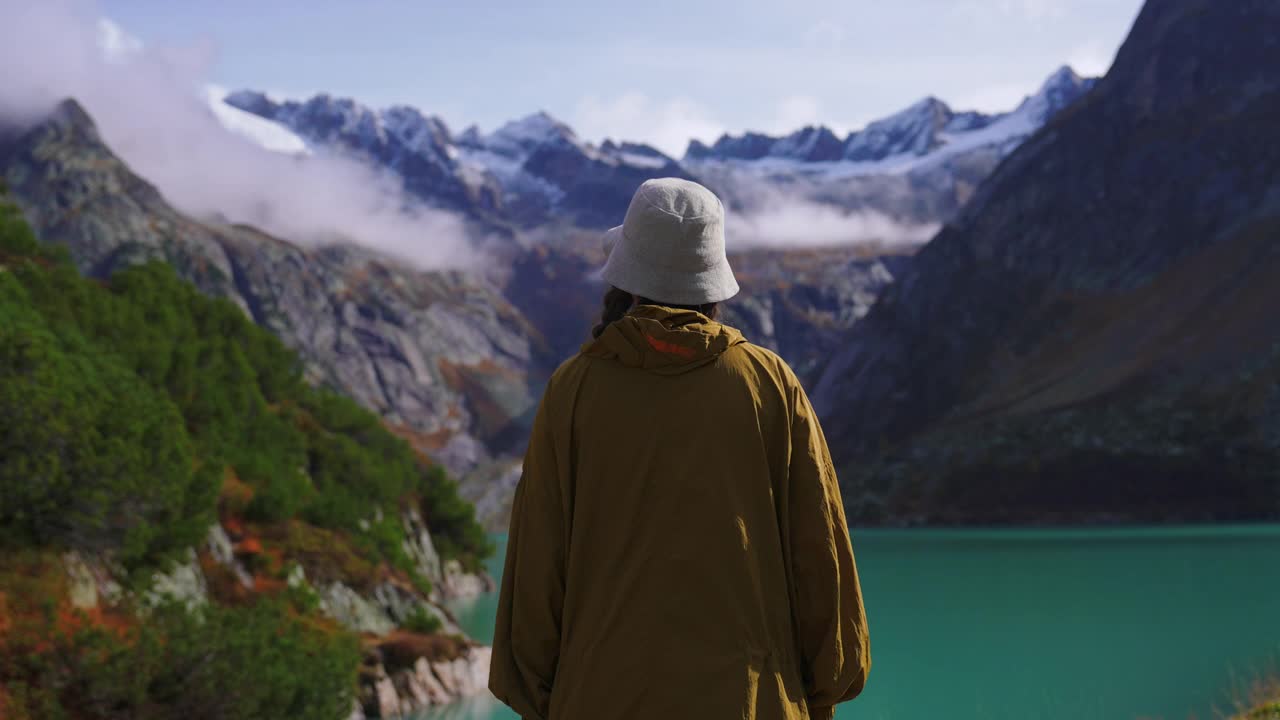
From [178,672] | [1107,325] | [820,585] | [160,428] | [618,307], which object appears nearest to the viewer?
[820,585]

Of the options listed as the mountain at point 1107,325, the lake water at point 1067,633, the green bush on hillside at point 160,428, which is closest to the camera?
the green bush on hillside at point 160,428

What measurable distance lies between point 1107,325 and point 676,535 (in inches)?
5505

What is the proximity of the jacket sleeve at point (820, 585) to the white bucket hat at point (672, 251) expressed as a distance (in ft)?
1.68

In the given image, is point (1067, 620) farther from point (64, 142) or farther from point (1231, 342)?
point (64, 142)

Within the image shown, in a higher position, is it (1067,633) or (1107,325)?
(1107,325)

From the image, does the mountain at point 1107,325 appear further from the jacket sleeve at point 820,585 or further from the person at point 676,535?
the person at point 676,535

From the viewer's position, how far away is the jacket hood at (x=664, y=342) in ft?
12.5

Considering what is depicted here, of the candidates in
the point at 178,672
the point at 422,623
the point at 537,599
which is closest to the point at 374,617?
the point at 422,623

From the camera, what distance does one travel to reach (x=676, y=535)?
12.6ft

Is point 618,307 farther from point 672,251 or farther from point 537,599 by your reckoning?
point 537,599

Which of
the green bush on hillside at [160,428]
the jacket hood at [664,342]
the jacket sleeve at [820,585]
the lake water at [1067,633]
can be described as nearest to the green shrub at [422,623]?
the lake water at [1067,633]

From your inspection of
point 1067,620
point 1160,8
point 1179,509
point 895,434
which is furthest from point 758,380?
point 1160,8

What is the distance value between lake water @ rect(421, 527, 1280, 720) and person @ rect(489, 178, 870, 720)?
1028 cm

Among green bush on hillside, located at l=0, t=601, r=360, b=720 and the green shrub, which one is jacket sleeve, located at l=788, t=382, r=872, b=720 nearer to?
green bush on hillside, located at l=0, t=601, r=360, b=720
